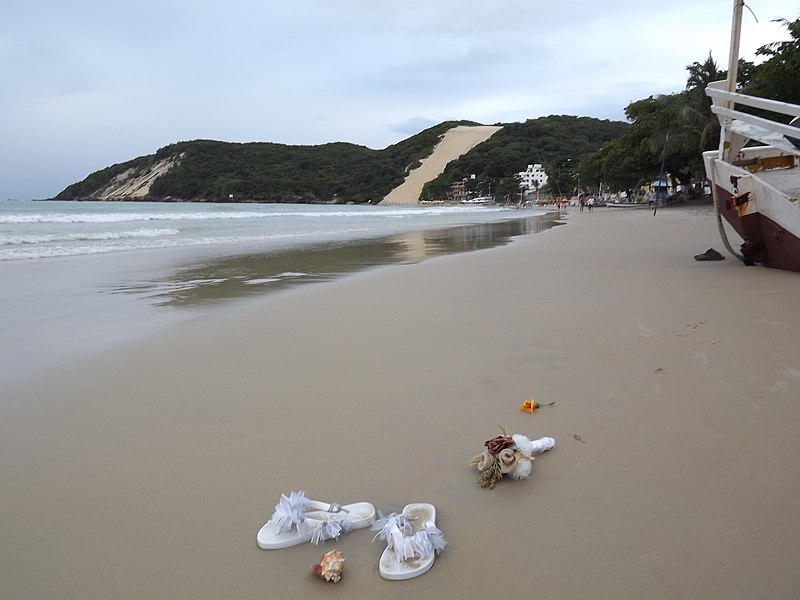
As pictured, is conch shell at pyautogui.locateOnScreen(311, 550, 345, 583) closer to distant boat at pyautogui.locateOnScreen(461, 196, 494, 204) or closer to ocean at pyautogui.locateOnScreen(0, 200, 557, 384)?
ocean at pyautogui.locateOnScreen(0, 200, 557, 384)

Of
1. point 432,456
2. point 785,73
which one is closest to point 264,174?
point 785,73

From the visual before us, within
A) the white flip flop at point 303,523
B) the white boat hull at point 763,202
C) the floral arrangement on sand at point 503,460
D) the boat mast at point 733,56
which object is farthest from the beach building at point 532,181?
the white flip flop at point 303,523

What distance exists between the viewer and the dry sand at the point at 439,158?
495ft

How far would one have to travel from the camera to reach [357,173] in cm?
15138

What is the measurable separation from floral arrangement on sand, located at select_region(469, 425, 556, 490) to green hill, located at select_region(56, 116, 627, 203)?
11620 centimetres

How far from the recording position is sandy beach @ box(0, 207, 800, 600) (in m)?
1.58

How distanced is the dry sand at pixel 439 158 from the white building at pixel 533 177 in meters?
Answer: 30.6

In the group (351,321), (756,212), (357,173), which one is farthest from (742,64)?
(357,173)

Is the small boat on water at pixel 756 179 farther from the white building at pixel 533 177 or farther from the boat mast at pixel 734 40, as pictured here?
the white building at pixel 533 177

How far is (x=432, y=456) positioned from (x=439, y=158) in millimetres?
178780

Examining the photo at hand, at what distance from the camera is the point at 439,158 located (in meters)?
174

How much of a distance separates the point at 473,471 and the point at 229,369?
6.61 feet

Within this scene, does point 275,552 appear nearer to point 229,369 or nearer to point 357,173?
point 229,369

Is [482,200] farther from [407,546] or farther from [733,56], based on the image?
[407,546]
